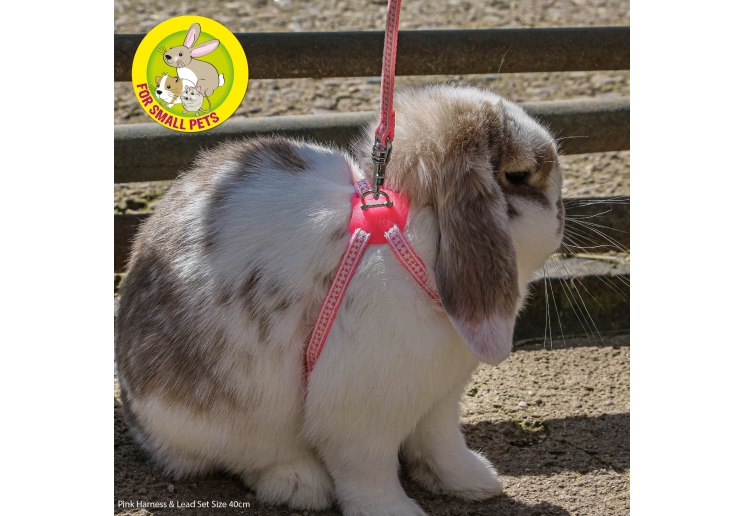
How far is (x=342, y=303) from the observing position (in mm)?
1849

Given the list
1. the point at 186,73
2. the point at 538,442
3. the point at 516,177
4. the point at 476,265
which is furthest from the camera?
the point at 538,442

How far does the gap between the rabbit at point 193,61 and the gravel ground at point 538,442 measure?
3.35 feet

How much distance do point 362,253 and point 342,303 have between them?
121 millimetres

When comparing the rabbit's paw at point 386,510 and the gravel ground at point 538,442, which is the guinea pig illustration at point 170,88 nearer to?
the gravel ground at point 538,442

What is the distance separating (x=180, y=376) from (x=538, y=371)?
137 cm

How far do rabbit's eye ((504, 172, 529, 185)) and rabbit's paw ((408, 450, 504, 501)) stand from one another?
0.76m

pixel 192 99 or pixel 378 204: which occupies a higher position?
pixel 192 99

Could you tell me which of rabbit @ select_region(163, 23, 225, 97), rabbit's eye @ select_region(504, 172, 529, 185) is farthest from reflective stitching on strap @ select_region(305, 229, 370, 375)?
rabbit @ select_region(163, 23, 225, 97)

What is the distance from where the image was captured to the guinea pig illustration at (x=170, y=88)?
2.11 metres

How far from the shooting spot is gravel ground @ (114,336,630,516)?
2121mm

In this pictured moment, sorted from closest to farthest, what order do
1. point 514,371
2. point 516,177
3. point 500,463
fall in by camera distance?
point 516,177
point 500,463
point 514,371

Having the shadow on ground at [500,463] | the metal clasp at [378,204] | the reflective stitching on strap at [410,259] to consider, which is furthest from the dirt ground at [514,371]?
the metal clasp at [378,204]

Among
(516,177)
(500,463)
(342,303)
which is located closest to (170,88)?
(342,303)

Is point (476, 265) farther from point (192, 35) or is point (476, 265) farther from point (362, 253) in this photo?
point (192, 35)
